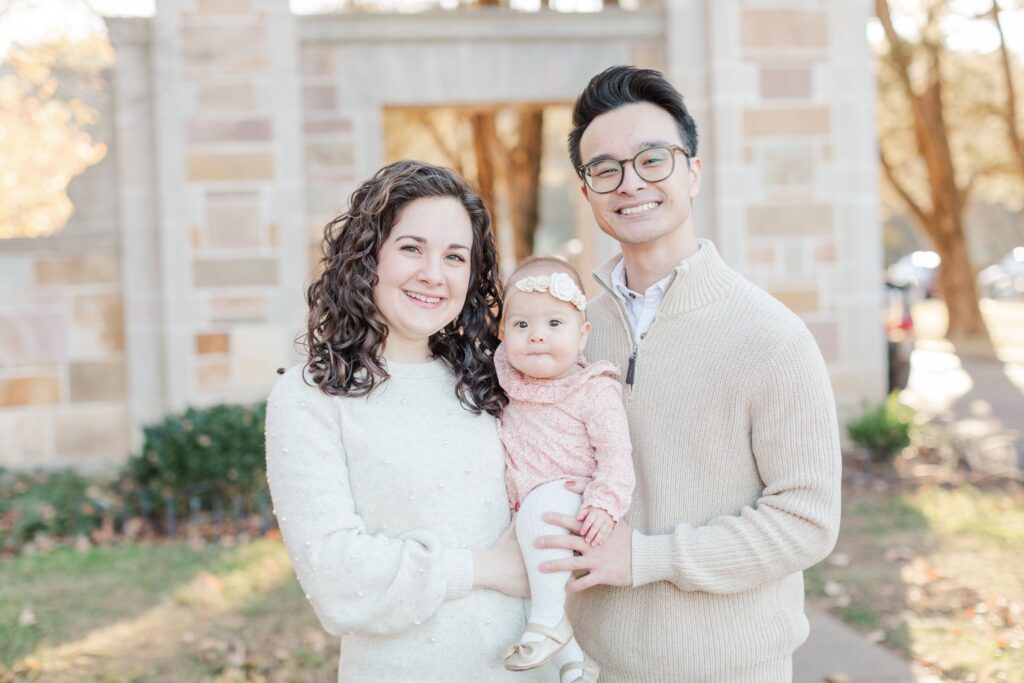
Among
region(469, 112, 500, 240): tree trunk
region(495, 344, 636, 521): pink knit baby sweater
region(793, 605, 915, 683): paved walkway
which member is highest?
region(469, 112, 500, 240): tree trunk

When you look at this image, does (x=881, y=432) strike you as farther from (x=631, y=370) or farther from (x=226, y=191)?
(x=631, y=370)

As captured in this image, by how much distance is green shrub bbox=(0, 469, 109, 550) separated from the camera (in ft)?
19.9

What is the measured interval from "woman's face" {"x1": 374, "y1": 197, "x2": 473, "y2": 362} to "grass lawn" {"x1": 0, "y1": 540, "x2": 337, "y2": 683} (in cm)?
242

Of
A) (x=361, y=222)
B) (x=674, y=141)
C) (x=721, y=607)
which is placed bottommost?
(x=721, y=607)

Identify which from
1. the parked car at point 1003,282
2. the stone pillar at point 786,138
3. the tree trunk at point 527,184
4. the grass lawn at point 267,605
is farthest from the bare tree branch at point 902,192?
the parked car at point 1003,282

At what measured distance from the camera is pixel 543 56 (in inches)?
302

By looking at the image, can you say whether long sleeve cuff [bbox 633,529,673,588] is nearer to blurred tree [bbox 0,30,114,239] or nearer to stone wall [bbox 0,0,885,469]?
stone wall [bbox 0,0,885,469]

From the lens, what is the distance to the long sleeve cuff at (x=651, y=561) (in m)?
2.04

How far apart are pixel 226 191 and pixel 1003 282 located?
3202 centimetres

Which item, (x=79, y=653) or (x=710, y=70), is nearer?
(x=79, y=653)

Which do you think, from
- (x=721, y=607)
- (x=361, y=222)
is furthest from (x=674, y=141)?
(x=721, y=607)

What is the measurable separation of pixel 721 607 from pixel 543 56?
6.22 meters

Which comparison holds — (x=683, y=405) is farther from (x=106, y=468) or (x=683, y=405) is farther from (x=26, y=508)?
(x=106, y=468)

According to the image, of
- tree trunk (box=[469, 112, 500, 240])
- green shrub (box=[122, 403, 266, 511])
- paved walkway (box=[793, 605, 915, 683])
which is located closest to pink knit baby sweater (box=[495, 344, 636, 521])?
paved walkway (box=[793, 605, 915, 683])
